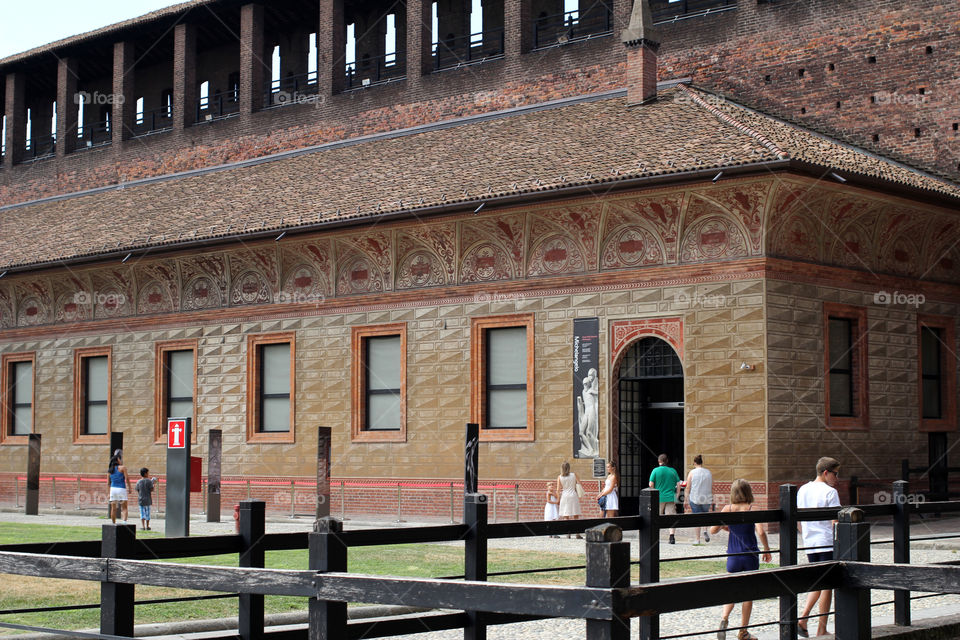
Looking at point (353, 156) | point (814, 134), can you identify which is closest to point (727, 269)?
point (814, 134)

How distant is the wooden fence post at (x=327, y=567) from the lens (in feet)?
19.2

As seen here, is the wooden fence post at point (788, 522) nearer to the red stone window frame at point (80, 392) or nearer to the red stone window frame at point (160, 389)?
the red stone window frame at point (160, 389)

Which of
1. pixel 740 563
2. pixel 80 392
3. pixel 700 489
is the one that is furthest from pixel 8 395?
pixel 740 563

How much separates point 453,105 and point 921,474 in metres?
15.1

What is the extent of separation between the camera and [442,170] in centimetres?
2836

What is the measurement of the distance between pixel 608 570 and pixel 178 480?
1798 cm

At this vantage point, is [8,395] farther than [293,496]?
Yes

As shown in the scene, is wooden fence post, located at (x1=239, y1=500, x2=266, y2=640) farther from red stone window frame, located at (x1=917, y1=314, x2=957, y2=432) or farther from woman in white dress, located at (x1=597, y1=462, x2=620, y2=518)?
red stone window frame, located at (x1=917, y1=314, x2=957, y2=432)

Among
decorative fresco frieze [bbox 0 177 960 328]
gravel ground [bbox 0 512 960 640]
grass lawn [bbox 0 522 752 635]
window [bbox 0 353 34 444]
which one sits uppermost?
decorative fresco frieze [bbox 0 177 960 328]

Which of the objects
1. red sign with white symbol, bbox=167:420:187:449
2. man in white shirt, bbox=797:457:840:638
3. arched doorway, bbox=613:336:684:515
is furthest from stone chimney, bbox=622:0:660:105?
man in white shirt, bbox=797:457:840:638

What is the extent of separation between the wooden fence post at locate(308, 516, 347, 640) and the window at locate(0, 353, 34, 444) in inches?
1262

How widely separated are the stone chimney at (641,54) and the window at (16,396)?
18.6 metres

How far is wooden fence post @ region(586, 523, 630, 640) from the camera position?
5035 mm

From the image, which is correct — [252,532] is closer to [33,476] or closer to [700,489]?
[700,489]
